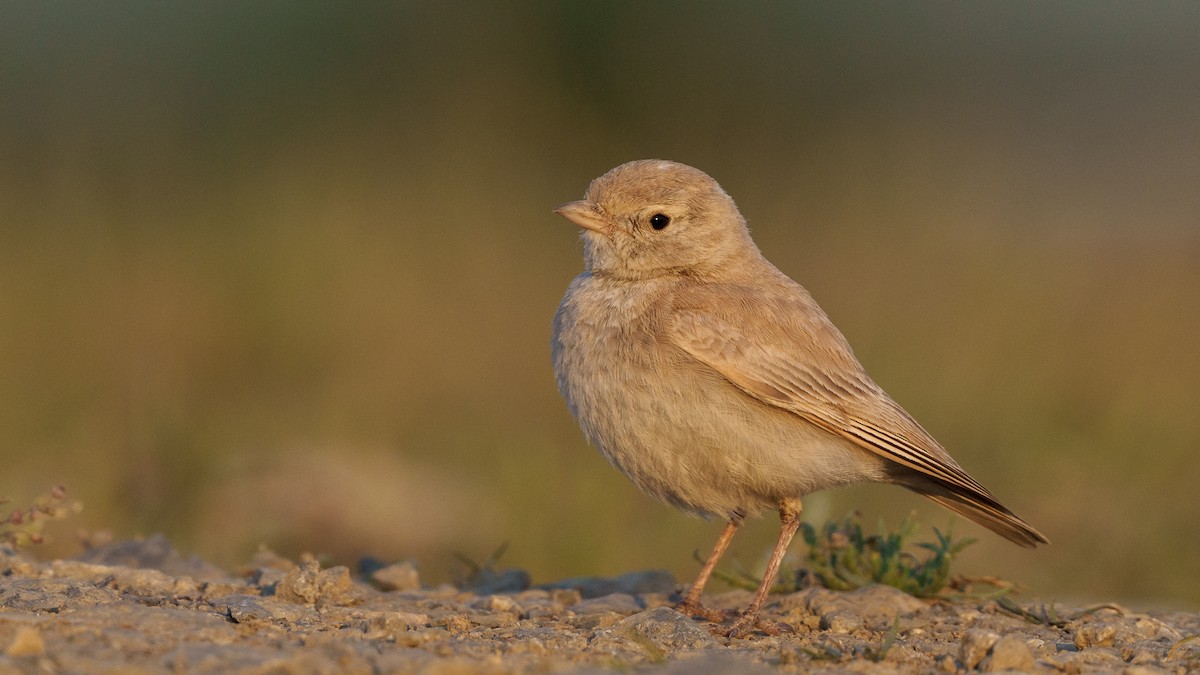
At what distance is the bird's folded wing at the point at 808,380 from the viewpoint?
5.13 meters

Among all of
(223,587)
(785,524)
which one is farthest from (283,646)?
(785,524)

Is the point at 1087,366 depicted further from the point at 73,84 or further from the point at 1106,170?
the point at 1106,170

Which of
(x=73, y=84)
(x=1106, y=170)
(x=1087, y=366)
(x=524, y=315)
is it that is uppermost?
(x=1106, y=170)

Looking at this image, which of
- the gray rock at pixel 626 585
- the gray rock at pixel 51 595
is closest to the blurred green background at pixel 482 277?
the gray rock at pixel 626 585

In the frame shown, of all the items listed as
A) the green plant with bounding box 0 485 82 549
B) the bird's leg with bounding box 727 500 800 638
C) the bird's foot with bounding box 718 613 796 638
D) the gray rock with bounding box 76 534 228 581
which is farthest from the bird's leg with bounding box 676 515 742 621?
the green plant with bounding box 0 485 82 549

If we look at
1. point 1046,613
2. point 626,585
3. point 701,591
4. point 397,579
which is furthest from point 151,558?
point 1046,613

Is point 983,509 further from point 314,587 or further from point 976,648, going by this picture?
point 314,587

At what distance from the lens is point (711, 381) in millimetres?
5094

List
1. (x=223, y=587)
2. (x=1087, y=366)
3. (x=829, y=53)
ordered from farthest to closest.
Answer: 1. (x=829, y=53)
2. (x=1087, y=366)
3. (x=223, y=587)

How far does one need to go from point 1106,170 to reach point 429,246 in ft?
35.8

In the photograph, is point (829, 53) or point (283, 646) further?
point (829, 53)

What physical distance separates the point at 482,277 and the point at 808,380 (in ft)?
21.5

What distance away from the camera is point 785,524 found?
17.7 ft

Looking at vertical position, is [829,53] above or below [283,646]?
above
